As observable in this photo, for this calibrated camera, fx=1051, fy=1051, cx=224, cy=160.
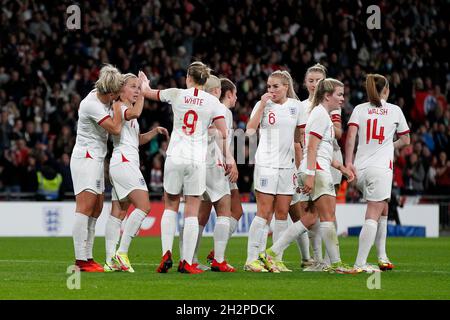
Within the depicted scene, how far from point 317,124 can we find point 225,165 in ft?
4.08

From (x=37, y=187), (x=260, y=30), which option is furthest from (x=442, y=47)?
(x=37, y=187)

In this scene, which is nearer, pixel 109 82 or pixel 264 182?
pixel 109 82

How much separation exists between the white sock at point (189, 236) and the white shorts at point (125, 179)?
81cm

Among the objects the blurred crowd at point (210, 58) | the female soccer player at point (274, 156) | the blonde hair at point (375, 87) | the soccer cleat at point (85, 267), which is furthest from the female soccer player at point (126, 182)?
the blurred crowd at point (210, 58)

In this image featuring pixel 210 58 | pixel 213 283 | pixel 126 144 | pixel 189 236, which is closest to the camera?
pixel 213 283

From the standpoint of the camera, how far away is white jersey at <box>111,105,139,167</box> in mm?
12273

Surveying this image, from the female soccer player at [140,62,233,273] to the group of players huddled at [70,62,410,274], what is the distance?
1cm

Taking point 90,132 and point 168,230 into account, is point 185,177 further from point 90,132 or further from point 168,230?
point 90,132

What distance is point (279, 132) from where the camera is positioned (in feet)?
41.5

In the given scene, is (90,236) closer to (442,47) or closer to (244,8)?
(244,8)

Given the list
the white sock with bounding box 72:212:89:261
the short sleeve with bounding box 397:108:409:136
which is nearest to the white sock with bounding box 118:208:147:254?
the white sock with bounding box 72:212:89:261

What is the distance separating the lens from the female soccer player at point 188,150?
1174cm

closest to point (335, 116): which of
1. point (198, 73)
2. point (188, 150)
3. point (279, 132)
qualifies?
point (279, 132)
